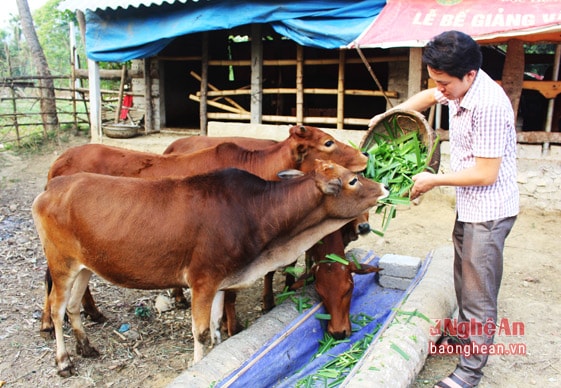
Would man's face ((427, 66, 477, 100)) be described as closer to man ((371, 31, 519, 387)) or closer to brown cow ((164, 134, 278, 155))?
man ((371, 31, 519, 387))

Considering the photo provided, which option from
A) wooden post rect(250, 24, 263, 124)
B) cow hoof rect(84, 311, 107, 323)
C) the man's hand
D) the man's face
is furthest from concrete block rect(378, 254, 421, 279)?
wooden post rect(250, 24, 263, 124)

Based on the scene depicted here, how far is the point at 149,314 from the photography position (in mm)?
5250

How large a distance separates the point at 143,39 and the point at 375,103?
17.8 feet

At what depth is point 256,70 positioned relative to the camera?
10539 mm

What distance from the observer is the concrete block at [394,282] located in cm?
525

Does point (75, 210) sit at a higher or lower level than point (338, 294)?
higher

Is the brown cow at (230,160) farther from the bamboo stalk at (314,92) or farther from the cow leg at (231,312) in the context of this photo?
the bamboo stalk at (314,92)

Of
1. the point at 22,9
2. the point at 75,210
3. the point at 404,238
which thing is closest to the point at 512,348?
the point at 404,238

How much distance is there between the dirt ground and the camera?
4164 millimetres

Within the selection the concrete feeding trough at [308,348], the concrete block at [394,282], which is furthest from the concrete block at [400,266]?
the concrete feeding trough at [308,348]

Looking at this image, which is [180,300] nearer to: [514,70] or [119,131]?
[514,70]

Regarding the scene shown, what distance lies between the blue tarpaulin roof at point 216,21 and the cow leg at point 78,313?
18.0 feet

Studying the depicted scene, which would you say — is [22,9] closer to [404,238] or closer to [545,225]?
[404,238]

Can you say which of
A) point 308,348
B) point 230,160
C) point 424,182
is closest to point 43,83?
point 230,160
